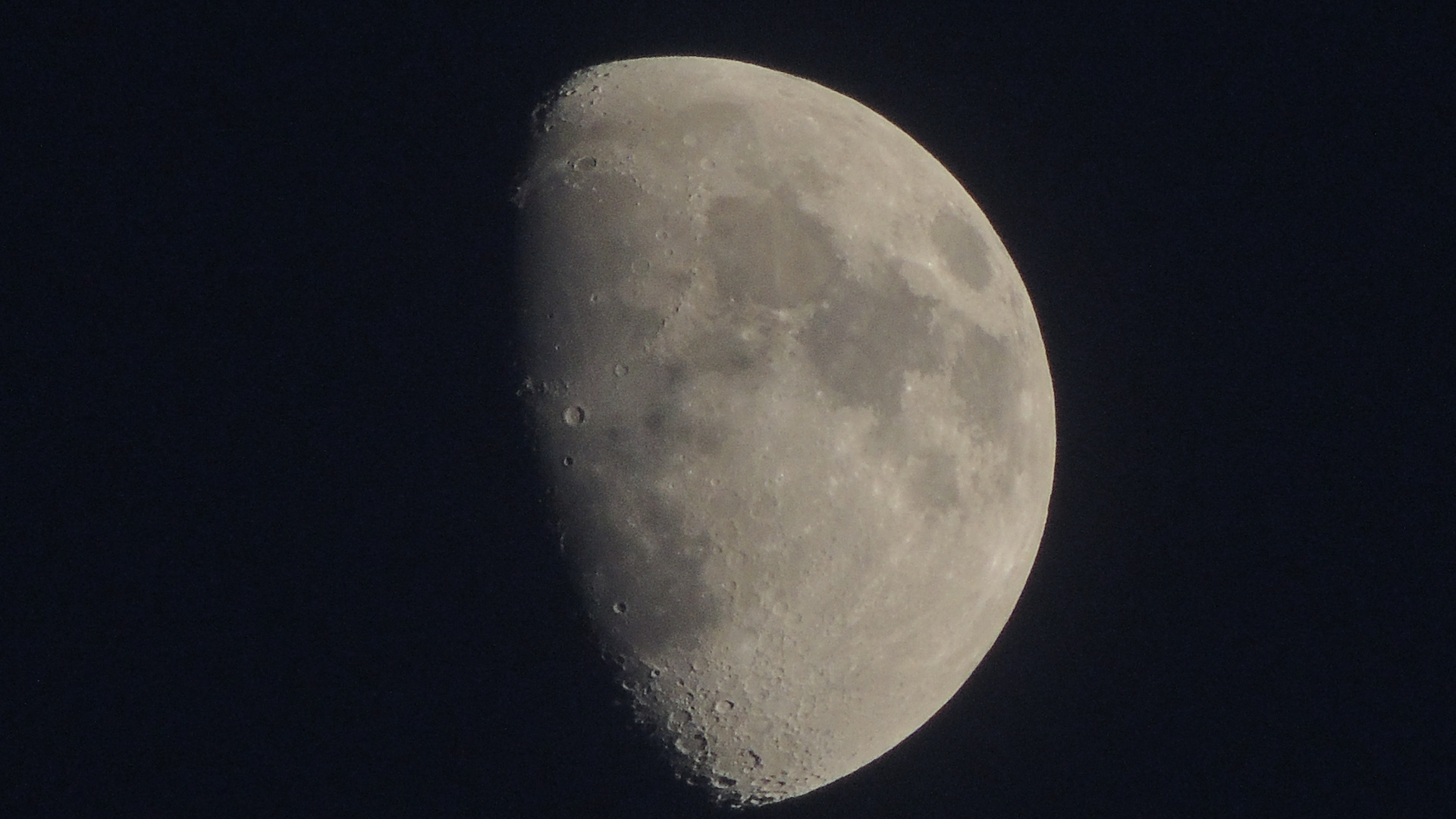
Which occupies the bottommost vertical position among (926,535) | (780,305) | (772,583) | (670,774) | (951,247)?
(670,774)

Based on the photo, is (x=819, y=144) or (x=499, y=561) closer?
(x=499, y=561)

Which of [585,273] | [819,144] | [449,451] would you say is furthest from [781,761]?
[819,144]

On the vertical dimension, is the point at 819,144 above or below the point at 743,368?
above

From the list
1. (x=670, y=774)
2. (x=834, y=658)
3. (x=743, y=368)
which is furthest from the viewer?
(x=670, y=774)

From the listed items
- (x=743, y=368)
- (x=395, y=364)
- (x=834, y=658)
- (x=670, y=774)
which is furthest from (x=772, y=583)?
(x=395, y=364)

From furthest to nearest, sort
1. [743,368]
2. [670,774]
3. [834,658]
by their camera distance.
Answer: [670,774] < [834,658] < [743,368]

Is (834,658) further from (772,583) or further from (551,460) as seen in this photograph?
(551,460)

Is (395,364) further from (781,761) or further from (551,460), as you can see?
(781,761)
